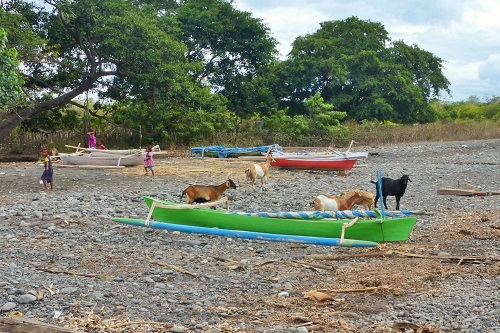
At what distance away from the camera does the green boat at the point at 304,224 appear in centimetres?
951

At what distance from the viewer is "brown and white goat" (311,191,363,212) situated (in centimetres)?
1134

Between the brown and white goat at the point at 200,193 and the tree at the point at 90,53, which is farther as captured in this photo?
the tree at the point at 90,53

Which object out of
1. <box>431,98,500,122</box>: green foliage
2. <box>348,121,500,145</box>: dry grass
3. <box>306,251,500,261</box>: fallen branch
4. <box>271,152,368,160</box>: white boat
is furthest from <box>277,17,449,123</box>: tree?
<box>306,251,500,261</box>: fallen branch

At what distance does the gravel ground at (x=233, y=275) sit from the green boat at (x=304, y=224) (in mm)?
270

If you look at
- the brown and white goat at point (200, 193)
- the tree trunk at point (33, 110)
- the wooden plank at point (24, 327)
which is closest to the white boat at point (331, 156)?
the brown and white goat at point (200, 193)

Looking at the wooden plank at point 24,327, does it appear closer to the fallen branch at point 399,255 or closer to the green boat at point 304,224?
the fallen branch at point 399,255

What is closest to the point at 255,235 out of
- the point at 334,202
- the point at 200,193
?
the point at 334,202

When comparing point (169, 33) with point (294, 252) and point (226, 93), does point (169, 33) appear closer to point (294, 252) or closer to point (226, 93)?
point (226, 93)

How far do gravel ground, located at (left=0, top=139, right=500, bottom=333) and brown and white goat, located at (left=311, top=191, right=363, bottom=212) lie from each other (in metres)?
1.31

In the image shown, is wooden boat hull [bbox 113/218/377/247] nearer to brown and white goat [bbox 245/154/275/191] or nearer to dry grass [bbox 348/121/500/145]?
brown and white goat [bbox 245/154/275/191]

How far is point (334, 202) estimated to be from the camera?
11.4 m

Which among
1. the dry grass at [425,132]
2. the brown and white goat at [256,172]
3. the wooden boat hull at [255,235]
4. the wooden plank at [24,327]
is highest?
the dry grass at [425,132]

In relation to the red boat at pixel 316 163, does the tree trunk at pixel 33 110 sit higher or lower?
higher

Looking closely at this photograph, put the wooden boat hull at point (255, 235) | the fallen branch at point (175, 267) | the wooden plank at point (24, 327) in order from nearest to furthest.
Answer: the wooden plank at point (24, 327), the fallen branch at point (175, 267), the wooden boat hull at point (255, 235)
